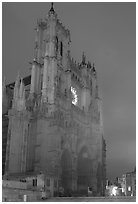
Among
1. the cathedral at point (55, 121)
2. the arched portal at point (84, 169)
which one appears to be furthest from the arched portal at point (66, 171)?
the arched portal at point (84, 169)

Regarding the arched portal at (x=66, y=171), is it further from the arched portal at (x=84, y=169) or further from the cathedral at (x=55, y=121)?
the arched portal at (x=84, y=169)

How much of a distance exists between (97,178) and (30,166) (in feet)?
47.9

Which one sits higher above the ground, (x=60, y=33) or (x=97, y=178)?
(x=60, y=33)

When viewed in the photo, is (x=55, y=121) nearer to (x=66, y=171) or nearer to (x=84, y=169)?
(x=66, y=171)

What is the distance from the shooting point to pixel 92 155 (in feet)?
174

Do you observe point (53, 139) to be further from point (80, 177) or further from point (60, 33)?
point (60, 33)

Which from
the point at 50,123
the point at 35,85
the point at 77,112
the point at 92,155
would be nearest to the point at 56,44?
the point at 35,85

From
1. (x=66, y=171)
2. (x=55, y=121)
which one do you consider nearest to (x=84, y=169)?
(x=66, y=171)

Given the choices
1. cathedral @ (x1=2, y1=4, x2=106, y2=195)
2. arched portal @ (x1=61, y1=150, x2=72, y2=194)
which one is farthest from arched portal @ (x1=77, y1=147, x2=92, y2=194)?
arched portal @ (x1=61, y1=150, x2=72, y2=194)

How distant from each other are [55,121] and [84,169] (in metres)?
13.1

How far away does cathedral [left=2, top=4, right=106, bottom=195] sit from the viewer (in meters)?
42.8

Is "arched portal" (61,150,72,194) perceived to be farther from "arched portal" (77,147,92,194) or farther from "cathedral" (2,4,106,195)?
"arched portal" (77,147,92,194)

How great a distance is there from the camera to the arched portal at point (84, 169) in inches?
2031

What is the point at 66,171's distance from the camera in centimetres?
4678
